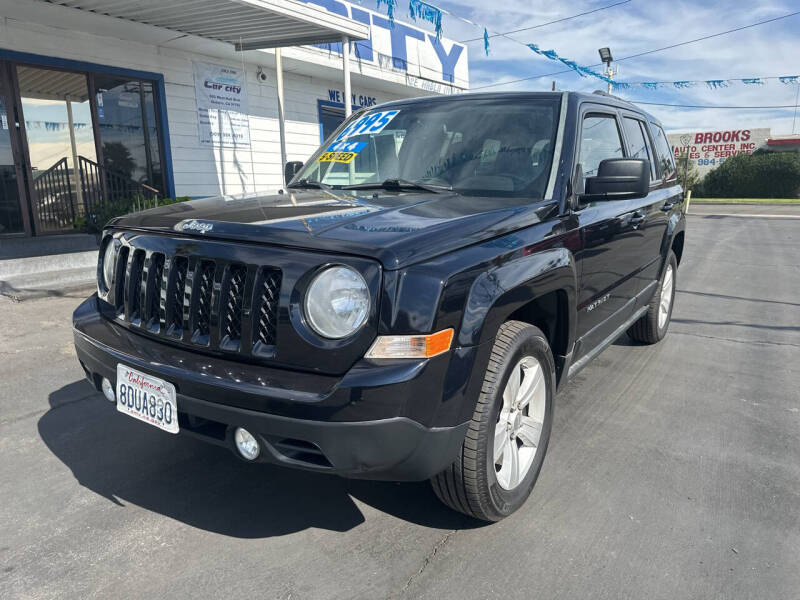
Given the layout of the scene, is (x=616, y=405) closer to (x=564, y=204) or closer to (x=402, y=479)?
(x=564, y=204)

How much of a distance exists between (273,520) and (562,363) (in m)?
1.53

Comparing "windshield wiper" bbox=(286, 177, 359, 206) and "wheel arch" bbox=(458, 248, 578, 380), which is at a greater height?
"windshield wiper" bbox=(286, 177, 359, 206)

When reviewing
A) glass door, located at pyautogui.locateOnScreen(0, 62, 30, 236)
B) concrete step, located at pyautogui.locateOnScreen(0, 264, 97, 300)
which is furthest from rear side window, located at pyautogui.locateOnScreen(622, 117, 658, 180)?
glass door, located at pyautogui.locateOnScreen(0, 62, 30, 236)

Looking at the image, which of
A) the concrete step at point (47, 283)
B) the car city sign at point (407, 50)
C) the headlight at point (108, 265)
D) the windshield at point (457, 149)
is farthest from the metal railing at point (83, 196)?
the headlight at point (108, 265)

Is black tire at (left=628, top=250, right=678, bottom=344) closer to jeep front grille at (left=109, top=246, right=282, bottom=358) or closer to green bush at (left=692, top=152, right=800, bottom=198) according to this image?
jeep front grille at (left=109, top=246, right=282, bottom=358)

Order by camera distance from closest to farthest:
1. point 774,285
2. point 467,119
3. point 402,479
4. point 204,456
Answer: point 402,479 < point 204,456 < point 467,119 < point 774,285

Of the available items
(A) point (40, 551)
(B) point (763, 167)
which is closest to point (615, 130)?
(A) point (40, 551)

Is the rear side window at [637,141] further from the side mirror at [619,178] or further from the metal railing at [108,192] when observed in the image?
the metal railing at [108,192]

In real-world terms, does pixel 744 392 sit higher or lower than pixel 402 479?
lower

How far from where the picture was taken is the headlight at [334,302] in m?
2.04

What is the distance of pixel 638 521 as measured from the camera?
2652mm

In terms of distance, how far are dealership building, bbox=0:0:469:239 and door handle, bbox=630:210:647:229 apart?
14.2 feet

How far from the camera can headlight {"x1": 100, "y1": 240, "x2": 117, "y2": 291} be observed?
2.78 metres

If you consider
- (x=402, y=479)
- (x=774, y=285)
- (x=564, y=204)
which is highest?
(x=564, y=204)
